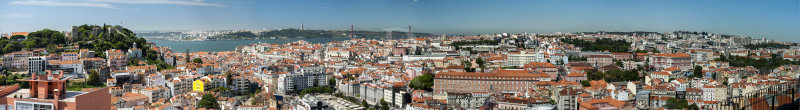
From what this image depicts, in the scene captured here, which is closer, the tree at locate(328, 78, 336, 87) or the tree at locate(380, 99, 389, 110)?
the tree at locate(380, 99, 389, 110)

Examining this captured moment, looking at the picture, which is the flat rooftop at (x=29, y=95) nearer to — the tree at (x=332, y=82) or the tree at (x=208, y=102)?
the tree at (x=208, y=102)

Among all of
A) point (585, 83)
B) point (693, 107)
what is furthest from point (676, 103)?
point (585, 83)

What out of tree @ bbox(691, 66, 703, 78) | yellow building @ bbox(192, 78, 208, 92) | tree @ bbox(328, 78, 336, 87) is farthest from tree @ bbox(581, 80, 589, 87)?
yellow building @ bbox(192, 78, 208, 92)

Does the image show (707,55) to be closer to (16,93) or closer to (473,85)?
(473,85)

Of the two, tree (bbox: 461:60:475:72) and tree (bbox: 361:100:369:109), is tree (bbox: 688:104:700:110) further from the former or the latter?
tree (bbox: 461:60:475:72)

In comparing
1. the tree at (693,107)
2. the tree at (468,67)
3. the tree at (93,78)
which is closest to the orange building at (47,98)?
the tree at (693,107)
